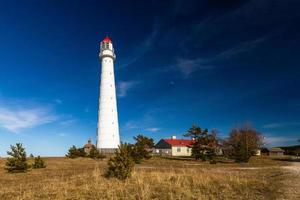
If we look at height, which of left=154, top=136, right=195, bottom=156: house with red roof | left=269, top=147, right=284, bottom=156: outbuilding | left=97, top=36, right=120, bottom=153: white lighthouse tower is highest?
left=97, top=36, right=120, bottom=153: white lighthouse tower

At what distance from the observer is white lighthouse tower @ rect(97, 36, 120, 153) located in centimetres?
4819

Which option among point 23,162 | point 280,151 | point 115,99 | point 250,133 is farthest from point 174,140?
point 23,162

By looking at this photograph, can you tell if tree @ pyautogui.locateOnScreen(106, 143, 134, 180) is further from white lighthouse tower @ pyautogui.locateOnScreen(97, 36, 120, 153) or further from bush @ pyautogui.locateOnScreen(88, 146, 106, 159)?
white lighthouse tower @ pyautogui.locateOnScreen(97, 36, 120, 153)

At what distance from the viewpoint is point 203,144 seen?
42.1 metres

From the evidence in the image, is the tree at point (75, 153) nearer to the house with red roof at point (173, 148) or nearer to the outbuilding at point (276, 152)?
the house with red roof at point (173, 148)

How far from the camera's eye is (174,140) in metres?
80.4

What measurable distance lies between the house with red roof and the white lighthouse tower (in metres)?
29.6

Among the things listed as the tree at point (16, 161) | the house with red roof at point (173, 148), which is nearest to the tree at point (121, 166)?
the tree at point (16, 161)

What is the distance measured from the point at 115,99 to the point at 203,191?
133 feet

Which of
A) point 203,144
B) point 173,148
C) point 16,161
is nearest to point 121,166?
point 16,161

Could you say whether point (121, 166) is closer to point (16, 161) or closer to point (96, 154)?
point (16, 161)

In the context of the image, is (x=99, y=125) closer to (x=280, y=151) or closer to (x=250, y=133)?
(x=250, y=133)

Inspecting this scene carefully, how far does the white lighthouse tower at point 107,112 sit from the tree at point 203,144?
14.3 metres

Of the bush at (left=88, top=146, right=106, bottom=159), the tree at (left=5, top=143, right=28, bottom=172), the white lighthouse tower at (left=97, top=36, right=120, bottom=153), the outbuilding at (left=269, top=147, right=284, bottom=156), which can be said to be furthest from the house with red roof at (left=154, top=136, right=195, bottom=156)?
the tree at (left=5, top=143, right=28, bottom=172)
